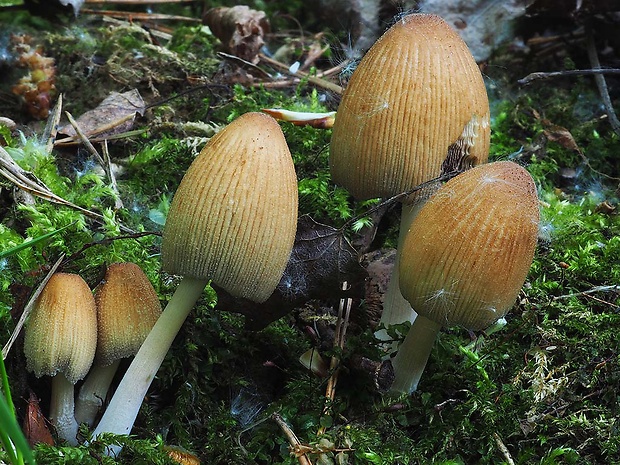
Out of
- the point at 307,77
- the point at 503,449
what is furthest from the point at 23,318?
the point at 307,77

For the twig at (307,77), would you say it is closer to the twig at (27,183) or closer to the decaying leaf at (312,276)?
the decaying leaf at (312,276)

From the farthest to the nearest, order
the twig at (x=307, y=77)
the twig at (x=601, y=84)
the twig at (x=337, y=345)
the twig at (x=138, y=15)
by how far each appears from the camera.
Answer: the twig at (x=138, y=15) < the twig at (x=307, y=77) < the twig at (x=601, y=84) < the twig at (x=337, y=345)

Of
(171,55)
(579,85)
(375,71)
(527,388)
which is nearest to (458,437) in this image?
(527,388)

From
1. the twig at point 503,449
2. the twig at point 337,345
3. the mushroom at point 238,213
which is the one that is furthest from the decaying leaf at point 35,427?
the twig at point 503,449

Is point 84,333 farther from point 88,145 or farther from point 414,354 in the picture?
point 88,145

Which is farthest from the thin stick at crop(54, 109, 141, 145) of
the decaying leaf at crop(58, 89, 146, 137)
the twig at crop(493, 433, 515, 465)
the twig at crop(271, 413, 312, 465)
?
the twig at crop(493, 433, 515, 465)

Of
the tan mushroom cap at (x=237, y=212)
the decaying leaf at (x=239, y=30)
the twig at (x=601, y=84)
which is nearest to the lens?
the tan mushroom cap at (x=237, y=212)
